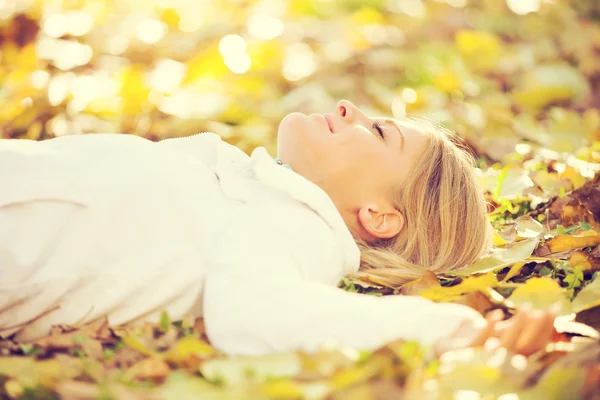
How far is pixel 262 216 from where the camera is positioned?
5.04ft

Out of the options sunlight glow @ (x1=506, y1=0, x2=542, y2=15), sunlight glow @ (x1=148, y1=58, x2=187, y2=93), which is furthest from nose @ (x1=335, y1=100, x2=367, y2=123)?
sunlight glow @ (x1=506, y1=0, x2=542, y2=15)

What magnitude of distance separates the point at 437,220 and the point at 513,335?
24.3 inches

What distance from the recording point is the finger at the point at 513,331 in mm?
1299

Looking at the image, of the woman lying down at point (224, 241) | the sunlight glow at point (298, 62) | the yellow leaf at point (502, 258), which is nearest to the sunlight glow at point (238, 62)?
the sunlight glow at point (298, 62)

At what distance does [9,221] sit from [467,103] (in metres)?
2.71

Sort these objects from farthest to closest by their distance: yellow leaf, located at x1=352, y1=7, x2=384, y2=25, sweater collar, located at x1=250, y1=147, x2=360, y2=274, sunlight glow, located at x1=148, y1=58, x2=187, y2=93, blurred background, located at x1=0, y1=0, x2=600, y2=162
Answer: yellow leaf, located at x1=352, y1=7, x2=384, y2=25 < sunlight glow, located at x1=148, y1=58, x2=187, y2=93 < blurred background, located at x1=0, y1=0, x2=600, y2=162 < sweater collar, located at x1=250, y1=147, x2=360, y2=274

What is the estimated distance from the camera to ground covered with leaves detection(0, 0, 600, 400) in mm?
1199

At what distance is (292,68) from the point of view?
12.7 ft

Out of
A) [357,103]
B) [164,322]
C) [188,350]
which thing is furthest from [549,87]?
[188,350]

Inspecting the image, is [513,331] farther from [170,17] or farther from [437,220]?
[170,17]

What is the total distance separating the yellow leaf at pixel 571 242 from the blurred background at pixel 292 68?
53 cm

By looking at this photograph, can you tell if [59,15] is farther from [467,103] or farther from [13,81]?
[467,103]

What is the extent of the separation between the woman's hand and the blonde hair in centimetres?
51

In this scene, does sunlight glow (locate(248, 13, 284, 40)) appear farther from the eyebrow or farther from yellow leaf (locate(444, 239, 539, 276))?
yellow leaf (locate(444, 239, 539, 276))
